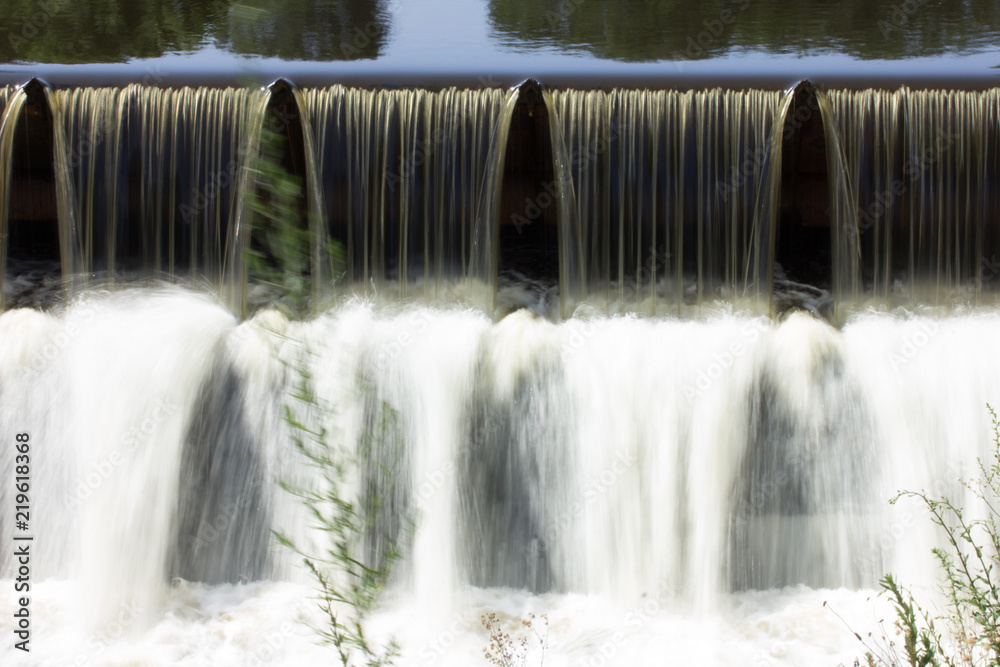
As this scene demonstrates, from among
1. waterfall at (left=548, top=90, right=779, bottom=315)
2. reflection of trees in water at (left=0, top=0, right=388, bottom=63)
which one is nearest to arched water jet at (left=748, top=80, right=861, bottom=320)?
waterfall at (left=548, top=90, right=779, bottom=315)

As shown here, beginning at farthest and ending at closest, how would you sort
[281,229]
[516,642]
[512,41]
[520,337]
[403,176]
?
[512,41], [403,176], [520,337], [516,642], [281,229]

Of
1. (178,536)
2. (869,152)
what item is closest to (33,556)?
(178,536)

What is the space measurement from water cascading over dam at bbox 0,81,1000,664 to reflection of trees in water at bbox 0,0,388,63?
3095mm

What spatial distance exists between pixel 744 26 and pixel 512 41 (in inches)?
144

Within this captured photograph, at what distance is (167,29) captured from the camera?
1088cm

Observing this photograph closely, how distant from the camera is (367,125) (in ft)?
24.4

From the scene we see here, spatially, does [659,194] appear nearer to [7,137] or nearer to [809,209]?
[809,209]

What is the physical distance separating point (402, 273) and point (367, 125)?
4.99 ft

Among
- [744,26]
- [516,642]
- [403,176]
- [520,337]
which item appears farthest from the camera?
[744,26]

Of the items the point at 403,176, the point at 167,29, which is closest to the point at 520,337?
the point at 403,176

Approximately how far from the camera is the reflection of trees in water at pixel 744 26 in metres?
10.4

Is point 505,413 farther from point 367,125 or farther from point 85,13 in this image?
point 85,13

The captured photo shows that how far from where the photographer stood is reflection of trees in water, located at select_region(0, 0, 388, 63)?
9898 mm

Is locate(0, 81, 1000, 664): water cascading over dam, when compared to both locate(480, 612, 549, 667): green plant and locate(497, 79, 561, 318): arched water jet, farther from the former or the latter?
locate(480, 612, 549, 667): green plant
